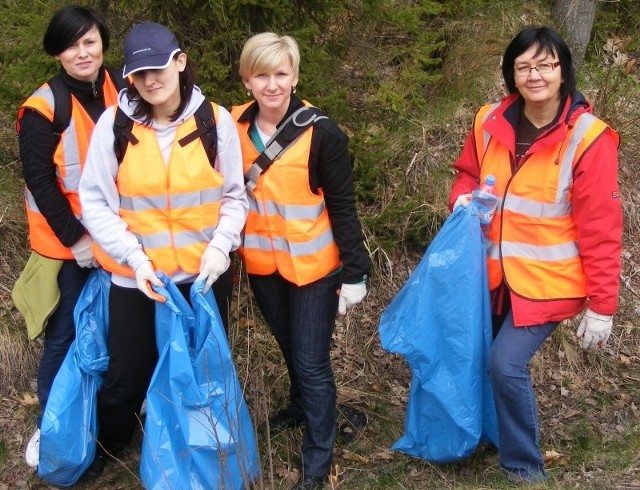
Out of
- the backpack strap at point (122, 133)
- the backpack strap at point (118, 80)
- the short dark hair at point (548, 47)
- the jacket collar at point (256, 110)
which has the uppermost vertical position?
the short dark hair at point (548, 47)

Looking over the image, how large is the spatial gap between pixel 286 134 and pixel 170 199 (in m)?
0.54

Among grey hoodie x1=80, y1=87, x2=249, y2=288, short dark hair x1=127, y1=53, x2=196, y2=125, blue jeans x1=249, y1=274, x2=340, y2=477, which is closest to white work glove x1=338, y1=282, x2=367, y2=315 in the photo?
blue jeans x1=249, y1=274, x2=340, y2=477

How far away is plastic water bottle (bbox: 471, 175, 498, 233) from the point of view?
11.1 ft

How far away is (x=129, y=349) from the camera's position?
3.33 meters

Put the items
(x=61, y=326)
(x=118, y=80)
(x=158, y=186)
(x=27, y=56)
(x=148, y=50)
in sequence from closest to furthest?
(x=148, y=50), (x=158, y=186), (x=118, y=80), (x=61, y=326), (x=27, y=56)

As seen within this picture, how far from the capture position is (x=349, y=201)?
329 centimetres

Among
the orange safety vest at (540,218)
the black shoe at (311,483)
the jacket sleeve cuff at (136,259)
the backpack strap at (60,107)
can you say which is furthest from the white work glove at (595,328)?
the backpack strap at (60,107)

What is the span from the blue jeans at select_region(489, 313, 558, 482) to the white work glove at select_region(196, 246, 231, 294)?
1.26 meters

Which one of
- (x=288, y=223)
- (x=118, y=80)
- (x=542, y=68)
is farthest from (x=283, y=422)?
(x=542, y=68)

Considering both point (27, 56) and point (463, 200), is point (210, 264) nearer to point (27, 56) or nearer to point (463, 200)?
point (463, 200)

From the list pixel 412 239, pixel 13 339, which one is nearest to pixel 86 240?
pixel 13 339

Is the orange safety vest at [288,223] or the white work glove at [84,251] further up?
the orange safety vest at [288,223]

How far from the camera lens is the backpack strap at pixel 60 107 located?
3217 millimetres

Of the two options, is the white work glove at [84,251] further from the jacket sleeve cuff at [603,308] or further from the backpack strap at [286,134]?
the jacket sleeve cuff at [603,308]
